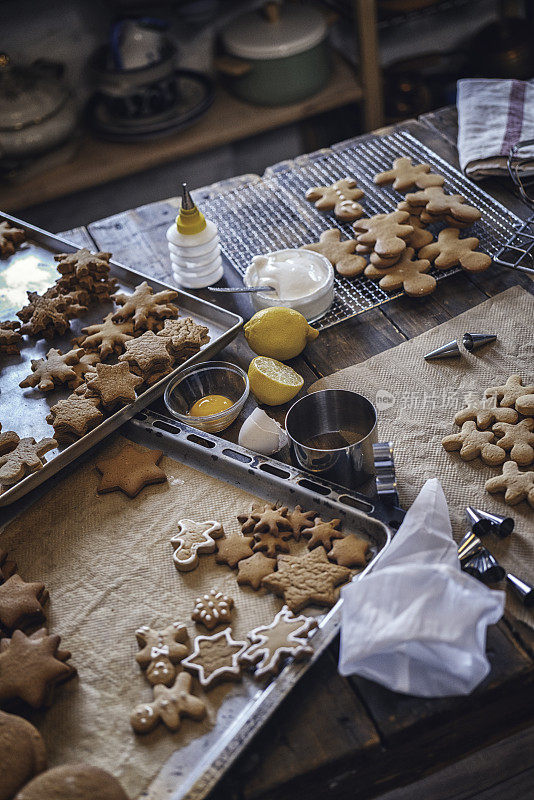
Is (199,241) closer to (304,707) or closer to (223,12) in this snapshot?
(304,707)

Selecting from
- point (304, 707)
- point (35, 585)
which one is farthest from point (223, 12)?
point (304, 707)

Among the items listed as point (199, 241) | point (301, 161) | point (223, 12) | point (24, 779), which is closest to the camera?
point (24, 779)

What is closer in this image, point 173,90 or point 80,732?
point 80,732

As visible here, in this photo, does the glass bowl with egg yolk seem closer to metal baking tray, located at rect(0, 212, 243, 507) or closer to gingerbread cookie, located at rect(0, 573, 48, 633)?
metal baking tray, located at rect(0, 212, 243, 507)

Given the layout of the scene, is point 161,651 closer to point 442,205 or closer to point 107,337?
point 107,337

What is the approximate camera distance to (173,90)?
8.98 feet

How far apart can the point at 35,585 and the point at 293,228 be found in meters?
1.05

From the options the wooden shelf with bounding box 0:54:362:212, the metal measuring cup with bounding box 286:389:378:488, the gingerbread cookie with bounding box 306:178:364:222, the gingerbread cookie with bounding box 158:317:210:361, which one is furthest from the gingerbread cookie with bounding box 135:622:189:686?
the wooden shelf with bounding box 0:54:362:212

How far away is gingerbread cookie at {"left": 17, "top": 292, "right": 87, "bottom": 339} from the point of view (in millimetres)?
1534

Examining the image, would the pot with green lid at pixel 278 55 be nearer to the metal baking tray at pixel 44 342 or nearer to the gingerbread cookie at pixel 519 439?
the metal baking tray at pixel 44 342

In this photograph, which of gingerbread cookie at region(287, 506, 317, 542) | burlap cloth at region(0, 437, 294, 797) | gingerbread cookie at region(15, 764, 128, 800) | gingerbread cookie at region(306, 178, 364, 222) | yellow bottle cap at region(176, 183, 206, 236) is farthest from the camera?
gingerbread cookie at region(306, 178, 364, 222)

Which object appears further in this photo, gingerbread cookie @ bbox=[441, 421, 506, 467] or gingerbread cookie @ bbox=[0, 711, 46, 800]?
gingerbread cookie @ bbox=[441, 421, 506, 467]

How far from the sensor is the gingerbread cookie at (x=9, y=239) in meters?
1.77

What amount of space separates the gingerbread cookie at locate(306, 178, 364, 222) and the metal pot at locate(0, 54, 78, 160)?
4.01 feet
